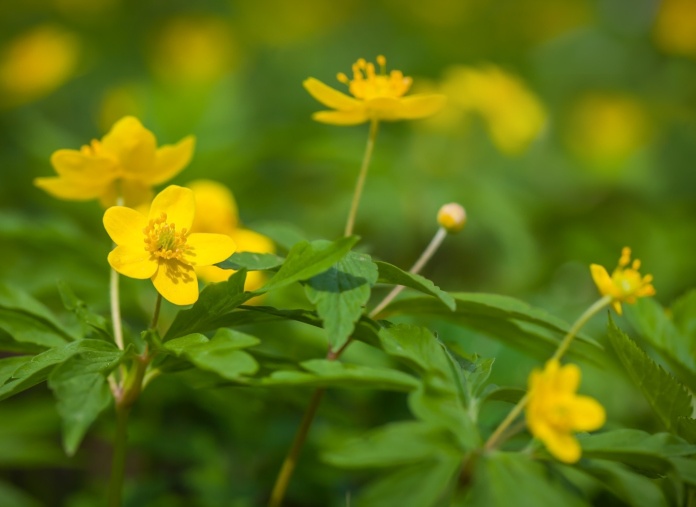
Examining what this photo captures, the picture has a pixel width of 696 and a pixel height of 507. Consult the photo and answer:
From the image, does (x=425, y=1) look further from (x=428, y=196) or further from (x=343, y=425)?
(x=343, y=425)

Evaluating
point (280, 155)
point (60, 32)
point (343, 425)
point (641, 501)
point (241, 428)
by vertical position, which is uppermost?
point (641, 501)

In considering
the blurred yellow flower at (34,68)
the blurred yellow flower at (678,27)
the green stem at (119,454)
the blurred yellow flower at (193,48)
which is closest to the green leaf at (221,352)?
the green stem at (119,454)

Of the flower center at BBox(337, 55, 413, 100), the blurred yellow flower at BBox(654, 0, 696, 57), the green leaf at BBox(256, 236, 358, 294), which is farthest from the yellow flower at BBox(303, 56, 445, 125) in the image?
the blurred yellow flower at BBox(654, 0, 696, 57)

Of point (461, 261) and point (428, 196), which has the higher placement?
point (428, 196)

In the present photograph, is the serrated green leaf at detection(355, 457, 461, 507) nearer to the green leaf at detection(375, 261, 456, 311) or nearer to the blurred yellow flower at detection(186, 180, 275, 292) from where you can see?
the green leaf at detection(375, 261, 456, 311)

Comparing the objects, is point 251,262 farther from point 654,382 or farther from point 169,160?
point 654,382

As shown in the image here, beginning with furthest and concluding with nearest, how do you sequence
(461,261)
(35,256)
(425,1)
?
(425,1), (461,261), (35,256)

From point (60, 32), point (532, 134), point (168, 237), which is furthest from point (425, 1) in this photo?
point (168, 237)
